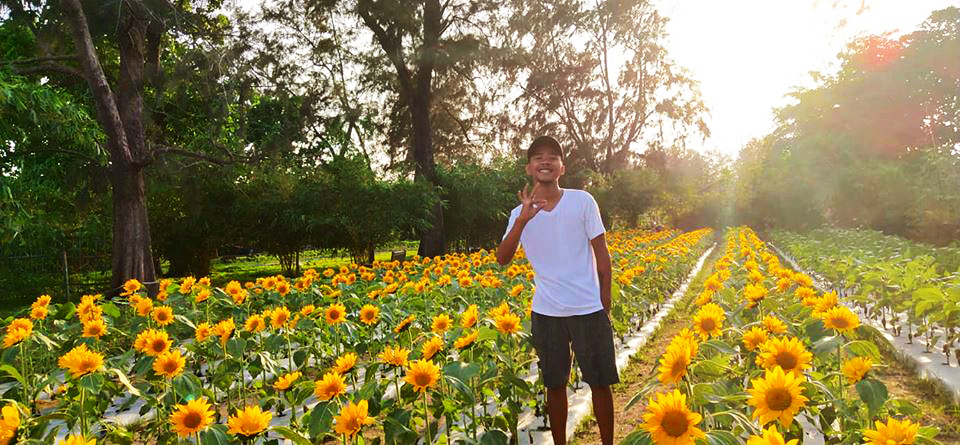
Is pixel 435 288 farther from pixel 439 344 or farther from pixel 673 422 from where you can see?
pixel 673 422

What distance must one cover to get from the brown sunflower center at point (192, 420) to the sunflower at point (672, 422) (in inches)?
60.0

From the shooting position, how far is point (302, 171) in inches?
605

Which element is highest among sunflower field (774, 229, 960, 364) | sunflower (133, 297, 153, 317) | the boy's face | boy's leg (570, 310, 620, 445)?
the boy's face

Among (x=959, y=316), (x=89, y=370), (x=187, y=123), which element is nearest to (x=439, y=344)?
(x=89, y=370)

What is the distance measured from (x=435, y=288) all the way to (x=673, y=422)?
4191 mm

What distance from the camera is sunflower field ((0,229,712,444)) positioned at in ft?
7.54

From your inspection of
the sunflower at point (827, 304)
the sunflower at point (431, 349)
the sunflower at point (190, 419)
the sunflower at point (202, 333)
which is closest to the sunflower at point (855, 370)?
the sunflower at point (827, 304)

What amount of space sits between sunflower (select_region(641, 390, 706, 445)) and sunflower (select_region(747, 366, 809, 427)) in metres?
0.29

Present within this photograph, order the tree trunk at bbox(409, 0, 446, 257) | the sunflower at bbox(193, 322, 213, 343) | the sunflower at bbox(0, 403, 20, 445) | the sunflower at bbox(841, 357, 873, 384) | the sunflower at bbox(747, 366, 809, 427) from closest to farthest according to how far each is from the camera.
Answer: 1. the sunflower at bbox(747, 366, 809, 427)
2. the sunflower at bbox(0, 403, 20, 445)
3. the sunflower at bbox(841, 357, 873, 384)
4. the sunflower at bbox(193, 322, 213, 343)
5. the tree trunk at bbox(409, 0, 446, 257)

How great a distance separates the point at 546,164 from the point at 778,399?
5.17 ft

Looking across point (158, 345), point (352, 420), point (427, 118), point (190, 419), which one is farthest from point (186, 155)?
point (352, 420)

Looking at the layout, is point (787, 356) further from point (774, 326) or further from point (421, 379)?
point (421, 379)

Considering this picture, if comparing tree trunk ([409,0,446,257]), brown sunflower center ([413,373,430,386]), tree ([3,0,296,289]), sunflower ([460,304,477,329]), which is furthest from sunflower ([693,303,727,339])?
tree trunk ([409,0,446,257])

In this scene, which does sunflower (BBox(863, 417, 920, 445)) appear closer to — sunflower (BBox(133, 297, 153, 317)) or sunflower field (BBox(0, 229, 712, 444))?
sunflower field (BBox(0, 229, 712, 444))
